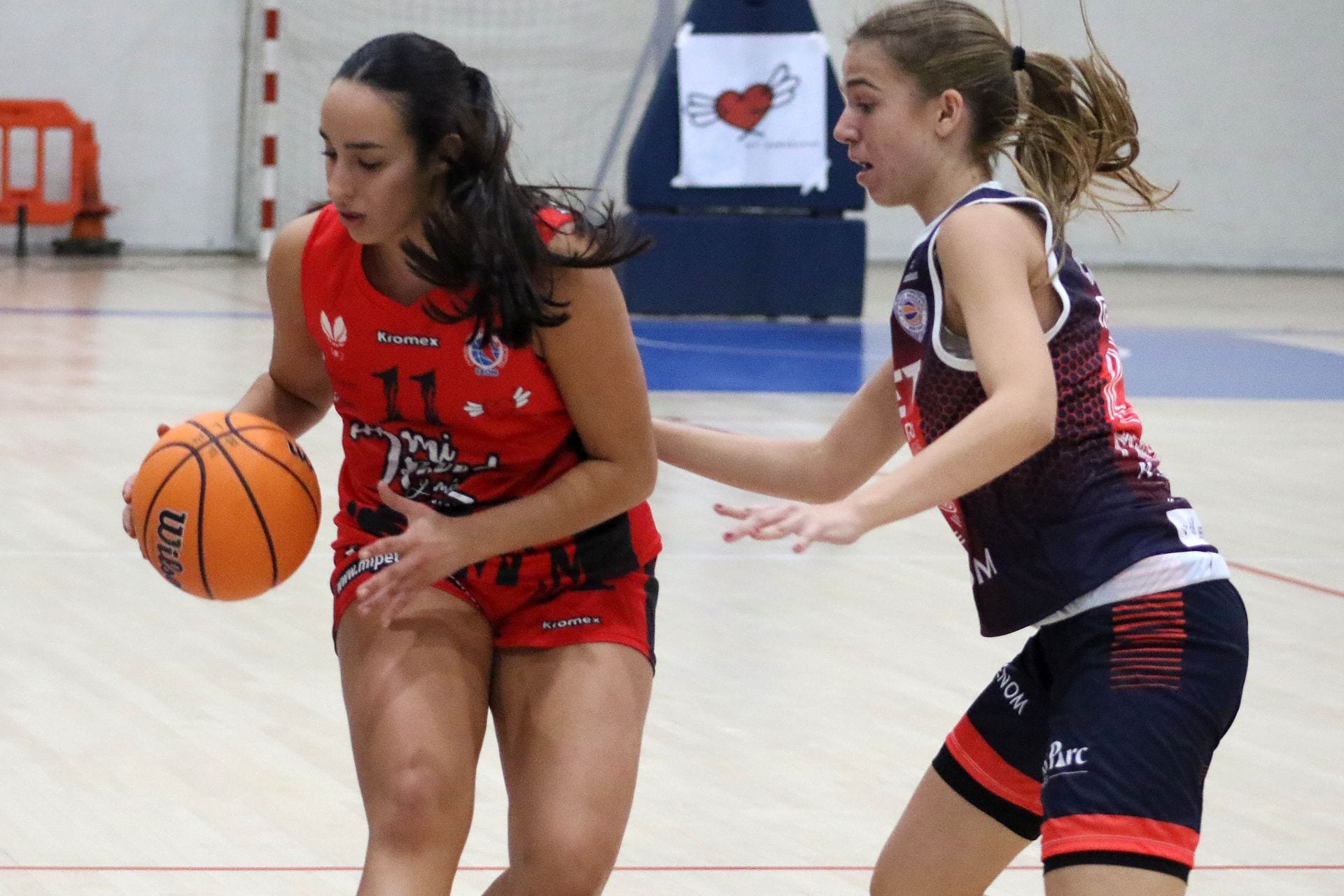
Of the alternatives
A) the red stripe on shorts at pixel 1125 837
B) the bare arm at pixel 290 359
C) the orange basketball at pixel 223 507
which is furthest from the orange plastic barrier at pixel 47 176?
the red stripe on shorts at pixel 1125 837

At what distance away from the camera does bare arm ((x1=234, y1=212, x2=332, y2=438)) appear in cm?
250

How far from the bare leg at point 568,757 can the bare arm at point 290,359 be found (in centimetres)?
51

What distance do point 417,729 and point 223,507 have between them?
0.44m

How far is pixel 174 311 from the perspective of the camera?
36.7ft

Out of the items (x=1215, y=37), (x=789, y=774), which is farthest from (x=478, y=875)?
(x=1215, y=37)

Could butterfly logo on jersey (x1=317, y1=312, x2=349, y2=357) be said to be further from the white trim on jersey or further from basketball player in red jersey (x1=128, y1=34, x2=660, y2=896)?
the white trim on jersey

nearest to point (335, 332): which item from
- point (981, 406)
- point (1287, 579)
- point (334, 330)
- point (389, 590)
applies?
point (334, 330)

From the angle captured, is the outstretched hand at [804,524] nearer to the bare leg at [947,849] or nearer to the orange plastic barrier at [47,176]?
the bare leg at [947,849]

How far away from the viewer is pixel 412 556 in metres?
2.24

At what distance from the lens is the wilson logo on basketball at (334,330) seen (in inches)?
94.6

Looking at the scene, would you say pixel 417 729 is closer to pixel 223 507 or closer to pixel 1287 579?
pixel 223 507

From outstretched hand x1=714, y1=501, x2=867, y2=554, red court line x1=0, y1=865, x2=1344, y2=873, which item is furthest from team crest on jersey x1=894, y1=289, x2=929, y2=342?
red court line x1=0, y1=865, x2=1344, y2=873

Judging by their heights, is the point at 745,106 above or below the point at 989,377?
below

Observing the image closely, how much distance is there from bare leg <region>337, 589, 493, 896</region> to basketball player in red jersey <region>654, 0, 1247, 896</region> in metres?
0.50
